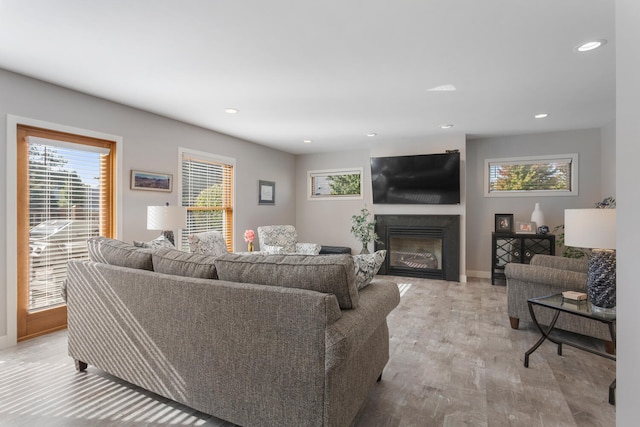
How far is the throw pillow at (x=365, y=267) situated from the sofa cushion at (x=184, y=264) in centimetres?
83

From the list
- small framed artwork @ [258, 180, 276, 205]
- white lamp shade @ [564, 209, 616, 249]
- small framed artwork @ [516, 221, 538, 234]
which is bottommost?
small framed artwork @ [516, 221, 538, 234]

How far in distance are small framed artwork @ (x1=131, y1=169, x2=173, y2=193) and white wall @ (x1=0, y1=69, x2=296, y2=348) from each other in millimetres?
64

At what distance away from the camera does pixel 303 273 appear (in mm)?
1598

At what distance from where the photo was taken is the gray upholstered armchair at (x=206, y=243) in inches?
153

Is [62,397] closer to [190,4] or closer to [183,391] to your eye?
[183,391]

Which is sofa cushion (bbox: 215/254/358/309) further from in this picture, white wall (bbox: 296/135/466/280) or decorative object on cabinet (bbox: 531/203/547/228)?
decorative object on cabinet (bbox: 531/203/547/228)

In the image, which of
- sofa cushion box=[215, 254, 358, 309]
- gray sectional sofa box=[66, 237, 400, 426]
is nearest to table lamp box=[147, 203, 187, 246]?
gray sectional sofa box=[66, 237, 400, 426]

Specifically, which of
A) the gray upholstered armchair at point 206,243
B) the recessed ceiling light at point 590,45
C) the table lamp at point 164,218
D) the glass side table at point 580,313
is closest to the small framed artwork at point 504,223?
the glass side table at point 580,313

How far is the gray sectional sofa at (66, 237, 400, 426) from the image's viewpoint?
57.6 inches

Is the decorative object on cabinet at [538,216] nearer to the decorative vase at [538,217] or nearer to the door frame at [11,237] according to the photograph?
the decorative vase at [538,217]

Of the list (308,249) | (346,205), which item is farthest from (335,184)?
(308,249)

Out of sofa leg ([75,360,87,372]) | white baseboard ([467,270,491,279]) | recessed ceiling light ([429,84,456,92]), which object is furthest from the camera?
white baseboard ([467,270,491,279])

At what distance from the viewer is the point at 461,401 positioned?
78.4 inches

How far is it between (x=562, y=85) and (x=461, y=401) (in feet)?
9.93
